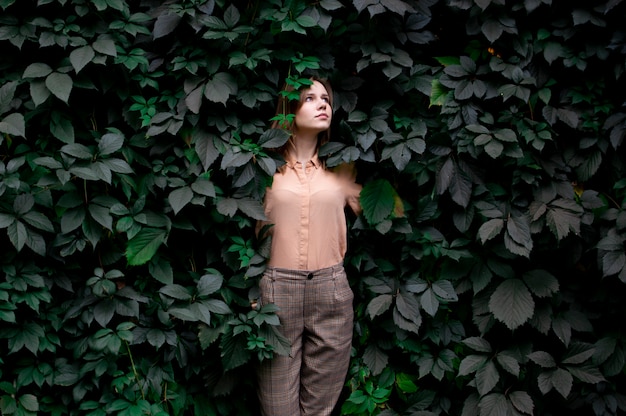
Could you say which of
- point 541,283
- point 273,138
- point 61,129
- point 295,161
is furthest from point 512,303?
point 61,129

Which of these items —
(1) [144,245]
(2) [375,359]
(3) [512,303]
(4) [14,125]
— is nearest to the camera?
(4) [14,125]

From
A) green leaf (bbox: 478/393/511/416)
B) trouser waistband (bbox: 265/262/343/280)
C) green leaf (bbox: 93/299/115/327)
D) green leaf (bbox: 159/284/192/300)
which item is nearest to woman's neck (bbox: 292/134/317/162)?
trouser waistband (bbox: 265/262/343/280)

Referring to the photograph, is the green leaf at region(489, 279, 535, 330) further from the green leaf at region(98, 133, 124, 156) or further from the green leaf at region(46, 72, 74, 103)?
the green leaf at region(46, 72, 74, 103)

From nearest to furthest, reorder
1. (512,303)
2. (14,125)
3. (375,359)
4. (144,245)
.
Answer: (14,125) < (144,245) < (512,303) < (375,359)

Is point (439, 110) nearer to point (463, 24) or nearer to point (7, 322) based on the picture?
point (463, 24)

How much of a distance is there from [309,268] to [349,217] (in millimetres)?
328

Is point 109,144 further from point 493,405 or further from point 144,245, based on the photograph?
point 493,405

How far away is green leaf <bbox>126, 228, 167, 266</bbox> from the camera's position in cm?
188

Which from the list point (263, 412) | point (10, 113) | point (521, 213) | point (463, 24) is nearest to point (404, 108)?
point (463, 24)

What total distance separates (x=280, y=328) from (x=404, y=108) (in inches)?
40.2

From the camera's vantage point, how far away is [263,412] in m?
2.10

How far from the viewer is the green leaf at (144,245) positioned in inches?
74.0

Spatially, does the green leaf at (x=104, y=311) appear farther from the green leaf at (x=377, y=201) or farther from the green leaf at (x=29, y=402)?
the green leaf at (x=377, y=201)

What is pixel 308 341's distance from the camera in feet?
6.86
